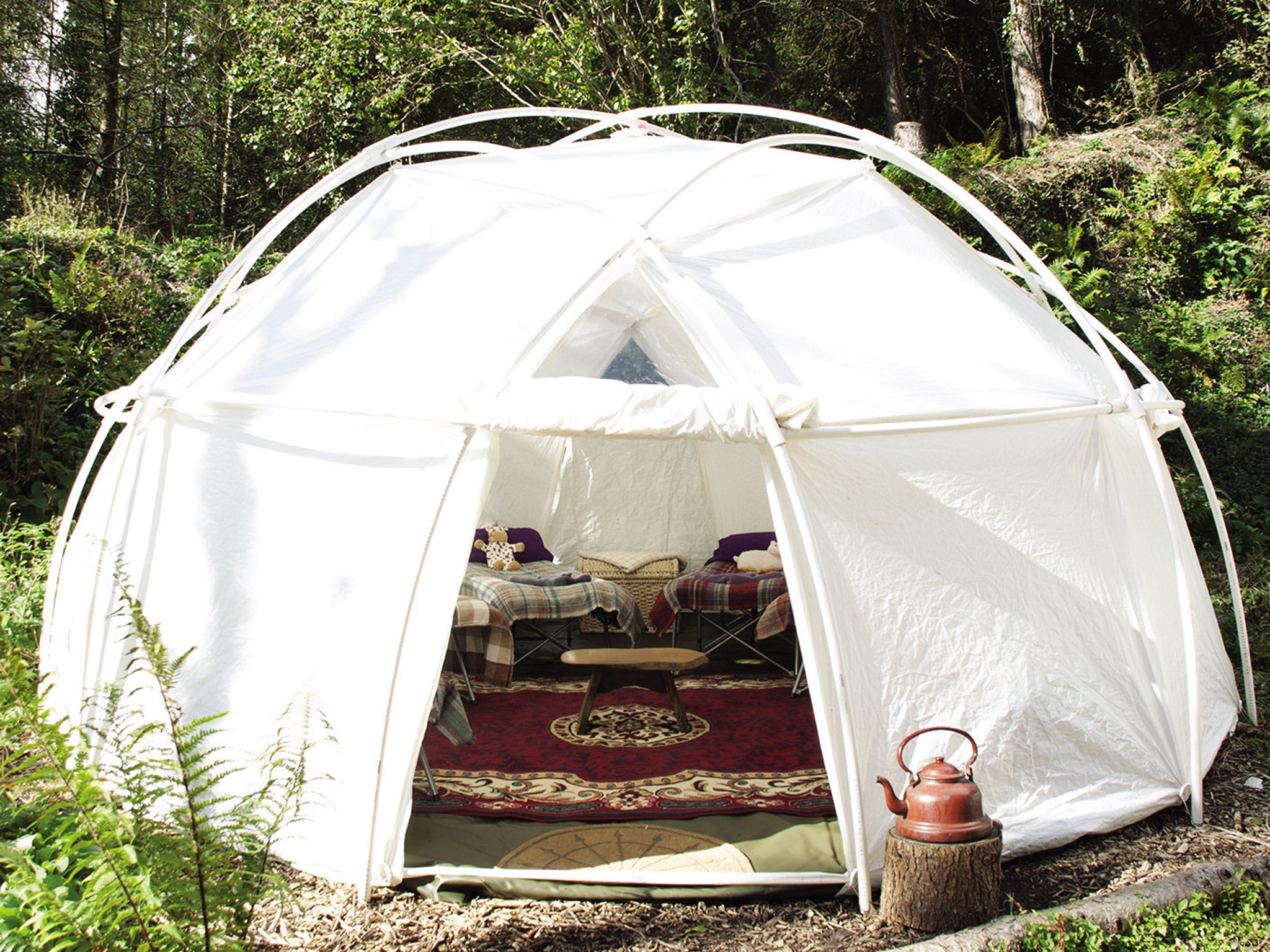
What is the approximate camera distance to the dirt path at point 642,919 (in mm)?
3486

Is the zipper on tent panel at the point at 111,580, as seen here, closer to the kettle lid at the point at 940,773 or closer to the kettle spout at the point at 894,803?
the kettle spout at the point at 894,803

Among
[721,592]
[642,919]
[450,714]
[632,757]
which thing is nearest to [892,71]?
[721,592]

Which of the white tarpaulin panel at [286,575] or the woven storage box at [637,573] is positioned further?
the woven storage box at [637,573]

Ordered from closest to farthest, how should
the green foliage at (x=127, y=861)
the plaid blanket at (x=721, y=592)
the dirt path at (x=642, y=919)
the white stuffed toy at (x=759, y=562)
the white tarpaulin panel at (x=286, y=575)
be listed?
the green foliage at (x=127, y=861), the dirt path at (x=642, y=919), the white tarpaulin panel at (x=286, y=575), the plaid blanket at (x=721, y=592), the white stuffed toy at (x=759, y=562)

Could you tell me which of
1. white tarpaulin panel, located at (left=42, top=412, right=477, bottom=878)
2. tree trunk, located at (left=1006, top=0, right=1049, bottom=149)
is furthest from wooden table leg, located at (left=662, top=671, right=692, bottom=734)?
tree trunk, located at (left=1006, top=0, right=1049, bottom=149)

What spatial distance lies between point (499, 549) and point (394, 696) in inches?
159

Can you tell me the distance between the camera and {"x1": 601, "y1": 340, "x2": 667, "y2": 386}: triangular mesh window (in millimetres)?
7504

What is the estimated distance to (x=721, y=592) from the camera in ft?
22.6

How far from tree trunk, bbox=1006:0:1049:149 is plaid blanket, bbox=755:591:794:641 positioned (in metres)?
9.63

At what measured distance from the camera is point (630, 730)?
574cm

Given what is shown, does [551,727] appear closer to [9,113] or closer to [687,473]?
[687,473]

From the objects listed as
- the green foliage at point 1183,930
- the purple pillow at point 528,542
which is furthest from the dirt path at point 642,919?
the purple pillow at point 528,542

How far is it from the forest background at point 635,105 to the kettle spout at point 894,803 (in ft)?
15.0

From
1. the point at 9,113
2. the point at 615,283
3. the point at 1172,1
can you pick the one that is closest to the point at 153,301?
the point at 9,113
